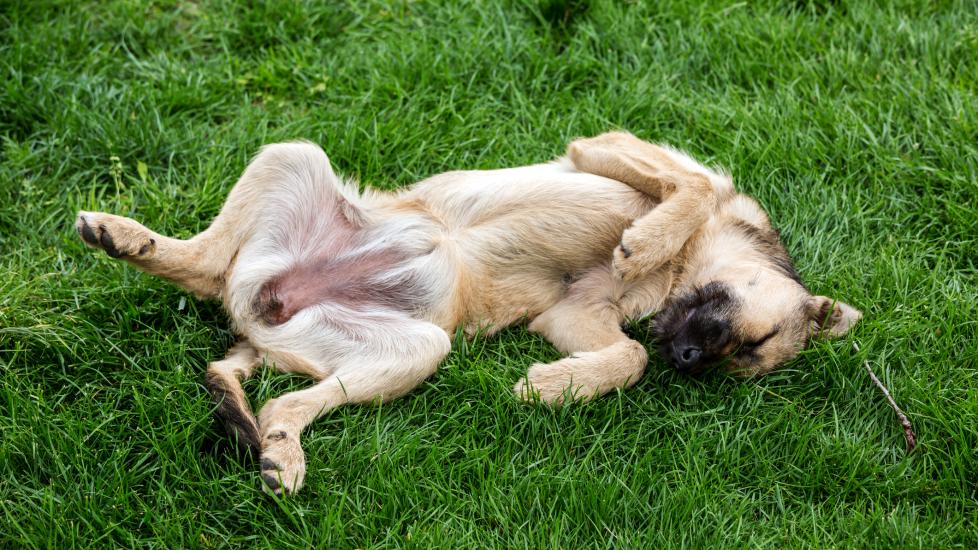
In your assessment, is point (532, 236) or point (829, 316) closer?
point (829, 316)

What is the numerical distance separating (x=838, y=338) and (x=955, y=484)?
981 mm

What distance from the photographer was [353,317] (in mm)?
5016

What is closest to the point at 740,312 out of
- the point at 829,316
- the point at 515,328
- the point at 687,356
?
the point at 687,356

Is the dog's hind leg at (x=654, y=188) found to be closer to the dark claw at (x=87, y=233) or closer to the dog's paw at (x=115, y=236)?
the dog's paw at (x=115, y=236)

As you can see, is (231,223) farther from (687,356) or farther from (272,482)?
(687,356)

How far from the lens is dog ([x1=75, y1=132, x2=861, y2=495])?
192 inches

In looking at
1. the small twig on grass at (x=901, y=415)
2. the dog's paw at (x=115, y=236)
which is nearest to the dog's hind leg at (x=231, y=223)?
the dog's paw at (x=115, y=236)

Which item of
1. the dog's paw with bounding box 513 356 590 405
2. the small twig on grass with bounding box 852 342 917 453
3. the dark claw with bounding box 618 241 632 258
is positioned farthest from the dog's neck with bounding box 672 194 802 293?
the dog's paw with bounding box 513 356 590 405

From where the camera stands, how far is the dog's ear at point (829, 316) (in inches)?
201

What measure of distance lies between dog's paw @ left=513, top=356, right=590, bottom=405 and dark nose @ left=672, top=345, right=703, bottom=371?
551mm

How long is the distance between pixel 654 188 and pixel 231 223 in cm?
232

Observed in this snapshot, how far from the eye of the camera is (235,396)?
4.53 m

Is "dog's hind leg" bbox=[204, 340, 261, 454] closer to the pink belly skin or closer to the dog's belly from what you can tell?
the pink belly skin

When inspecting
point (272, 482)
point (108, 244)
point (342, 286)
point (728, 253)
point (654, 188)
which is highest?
point (654, 188)
